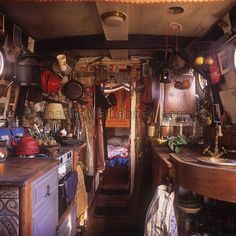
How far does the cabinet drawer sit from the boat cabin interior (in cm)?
1

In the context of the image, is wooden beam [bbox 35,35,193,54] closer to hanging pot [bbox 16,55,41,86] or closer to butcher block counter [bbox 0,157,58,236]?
Answer: hanging pot [bbox 16,55,41,86]

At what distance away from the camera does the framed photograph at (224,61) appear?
301 centimetres

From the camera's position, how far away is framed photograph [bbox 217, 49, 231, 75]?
9.88 ft

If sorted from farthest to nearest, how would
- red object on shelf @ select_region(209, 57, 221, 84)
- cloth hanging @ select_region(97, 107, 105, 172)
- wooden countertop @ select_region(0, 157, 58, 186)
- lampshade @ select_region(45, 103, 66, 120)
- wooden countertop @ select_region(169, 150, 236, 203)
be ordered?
cloth hanging @ select_region(97, 107, 105, 172) → lampshade @ select_region(45, 103, 66, 120) → red object on shelf @ select_region(209, 57, 221, 84) → wooden countertop @ select_region(169, 150, 236, 203) → wooden countertop @ select_region(0, 157, 58, 186)

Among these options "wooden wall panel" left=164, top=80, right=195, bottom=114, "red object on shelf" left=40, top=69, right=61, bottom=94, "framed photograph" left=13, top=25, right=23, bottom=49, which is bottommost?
"wooden wall panel" left=164, top=80, right=195, bottom=114

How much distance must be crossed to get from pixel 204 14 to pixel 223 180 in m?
1.72

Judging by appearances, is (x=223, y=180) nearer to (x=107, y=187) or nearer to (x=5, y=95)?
(x=5, y=95)

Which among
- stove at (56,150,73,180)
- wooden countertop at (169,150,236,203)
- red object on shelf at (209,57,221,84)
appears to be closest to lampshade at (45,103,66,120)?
stove at (56,150,73,180)

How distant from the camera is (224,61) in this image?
3086mm

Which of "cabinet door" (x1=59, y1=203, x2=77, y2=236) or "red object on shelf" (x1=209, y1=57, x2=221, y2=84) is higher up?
"red object on shelf" (x1=209, y1=57, x2=221, y2=84)

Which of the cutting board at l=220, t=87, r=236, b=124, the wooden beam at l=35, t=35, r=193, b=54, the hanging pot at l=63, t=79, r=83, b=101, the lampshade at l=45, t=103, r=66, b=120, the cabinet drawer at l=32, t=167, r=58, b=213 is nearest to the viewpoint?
the cabinet drawer at l=32, t=167, r=58, b=213

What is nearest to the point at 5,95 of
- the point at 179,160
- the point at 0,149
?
the point at 0,149

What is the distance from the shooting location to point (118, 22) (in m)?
2.73

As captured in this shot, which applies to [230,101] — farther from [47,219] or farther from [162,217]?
[47,219]
